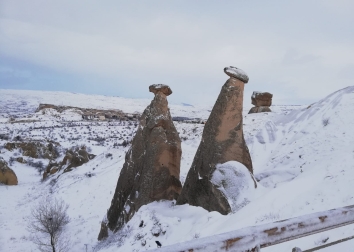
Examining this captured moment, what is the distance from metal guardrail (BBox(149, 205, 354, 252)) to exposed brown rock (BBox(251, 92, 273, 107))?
1115 inches

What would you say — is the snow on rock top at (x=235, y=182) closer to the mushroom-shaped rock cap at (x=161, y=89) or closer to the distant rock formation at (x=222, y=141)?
the distant rock formation at (x=222, y=141)

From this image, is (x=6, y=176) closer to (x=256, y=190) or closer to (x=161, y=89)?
(x=161, y=89)

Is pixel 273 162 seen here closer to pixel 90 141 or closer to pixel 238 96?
pixel 238 96

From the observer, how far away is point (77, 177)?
24.8 m

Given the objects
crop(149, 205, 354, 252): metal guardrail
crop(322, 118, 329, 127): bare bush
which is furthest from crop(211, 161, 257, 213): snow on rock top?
crop(322, 118, 329, 127): bare bush

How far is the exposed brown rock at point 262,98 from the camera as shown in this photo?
29.9m

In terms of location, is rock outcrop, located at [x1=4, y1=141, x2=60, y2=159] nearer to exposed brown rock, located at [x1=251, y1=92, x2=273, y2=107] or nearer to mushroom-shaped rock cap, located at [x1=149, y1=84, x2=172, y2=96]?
exposed brown rock, located at [x1=251, y1=92, x2=273, y2=107]

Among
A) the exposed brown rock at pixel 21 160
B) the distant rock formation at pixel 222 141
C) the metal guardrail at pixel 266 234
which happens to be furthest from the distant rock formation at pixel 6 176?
the metal guardrail at pixel 266 234

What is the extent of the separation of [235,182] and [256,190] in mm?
854

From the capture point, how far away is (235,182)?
10.5 meters

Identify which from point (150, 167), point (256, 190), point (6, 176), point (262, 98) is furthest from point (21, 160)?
point (256, 190)

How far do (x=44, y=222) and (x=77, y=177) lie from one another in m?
10.4

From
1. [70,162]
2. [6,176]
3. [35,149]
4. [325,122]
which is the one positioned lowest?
[6,176]

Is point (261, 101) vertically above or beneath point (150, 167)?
above
